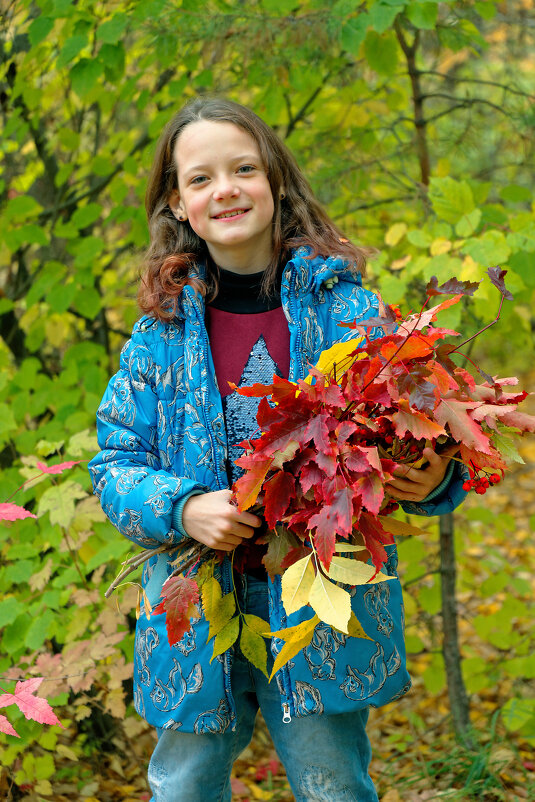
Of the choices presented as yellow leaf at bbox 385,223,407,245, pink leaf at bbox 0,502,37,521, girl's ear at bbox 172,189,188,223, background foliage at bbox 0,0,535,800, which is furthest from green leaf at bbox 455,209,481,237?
pink leaf at bbox 0,502,37,521

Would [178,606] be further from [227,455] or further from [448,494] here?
[448,494]

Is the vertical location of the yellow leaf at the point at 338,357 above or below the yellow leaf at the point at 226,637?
above

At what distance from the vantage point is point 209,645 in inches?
63.1

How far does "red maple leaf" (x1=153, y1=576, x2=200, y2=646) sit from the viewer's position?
1.37 meters

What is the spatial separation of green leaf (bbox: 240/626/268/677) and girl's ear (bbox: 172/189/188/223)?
0.98 metres

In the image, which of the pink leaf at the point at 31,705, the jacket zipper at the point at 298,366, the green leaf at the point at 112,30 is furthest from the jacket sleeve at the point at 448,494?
the green leaf at the point at 112,30

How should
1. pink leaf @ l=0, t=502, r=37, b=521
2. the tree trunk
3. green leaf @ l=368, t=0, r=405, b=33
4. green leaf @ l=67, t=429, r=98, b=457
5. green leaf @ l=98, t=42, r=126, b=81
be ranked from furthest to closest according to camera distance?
the tree trunk → green leaf @ l=98, t=42, r=126, b=81 → green leaf @ l=67, t=429, r=98, b=457 → green leaf @ l=368, t=0, r=405, b=33 → pink leaf @ l=0, t=502, r=37, b=521

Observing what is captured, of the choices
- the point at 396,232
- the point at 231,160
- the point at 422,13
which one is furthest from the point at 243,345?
the point at 422,13

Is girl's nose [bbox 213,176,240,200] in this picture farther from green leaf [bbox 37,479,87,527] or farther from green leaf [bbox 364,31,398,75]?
green leaf [bbox 364,31,398,75]

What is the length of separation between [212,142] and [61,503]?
3.64 ft

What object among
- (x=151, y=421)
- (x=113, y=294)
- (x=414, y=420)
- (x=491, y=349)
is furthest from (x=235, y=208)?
(x=491, y=349)

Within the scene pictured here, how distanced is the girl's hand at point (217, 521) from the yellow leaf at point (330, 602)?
0.74 feet

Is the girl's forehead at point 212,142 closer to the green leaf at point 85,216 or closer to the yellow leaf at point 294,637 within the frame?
the yellow leaf at point 294,637

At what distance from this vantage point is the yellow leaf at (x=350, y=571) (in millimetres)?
1261
